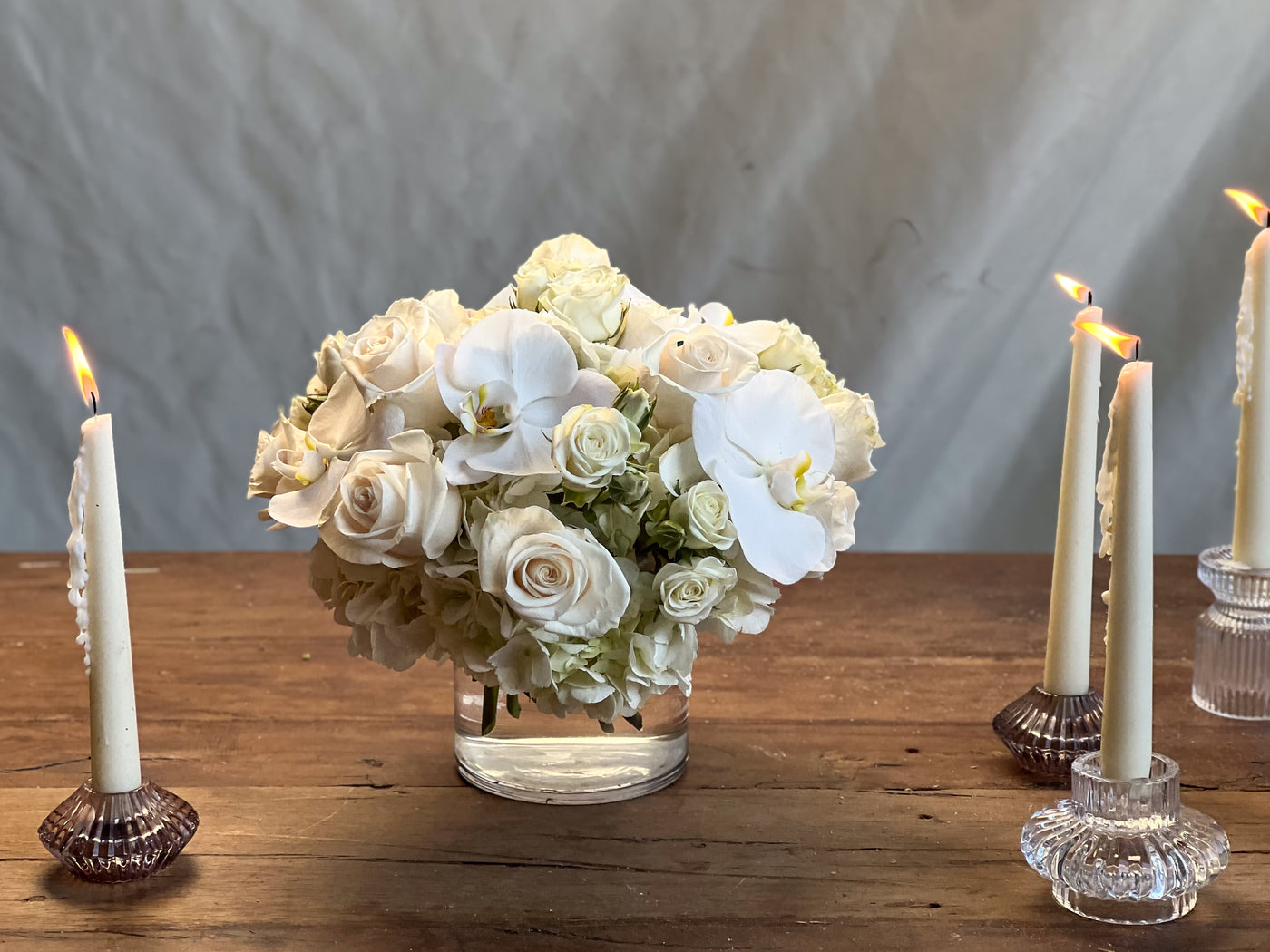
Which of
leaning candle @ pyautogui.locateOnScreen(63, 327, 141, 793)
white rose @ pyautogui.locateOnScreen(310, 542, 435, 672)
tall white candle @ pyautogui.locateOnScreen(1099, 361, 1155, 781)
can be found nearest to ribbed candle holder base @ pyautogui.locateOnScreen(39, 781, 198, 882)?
leaning candle @ pyautogui.locateOnScreen(63, 327, 141, 793)

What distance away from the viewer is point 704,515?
25.2 inches

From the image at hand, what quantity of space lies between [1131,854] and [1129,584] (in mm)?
135

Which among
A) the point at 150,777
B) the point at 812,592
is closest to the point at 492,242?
the point at 812,592

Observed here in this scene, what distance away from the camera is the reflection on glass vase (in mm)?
758

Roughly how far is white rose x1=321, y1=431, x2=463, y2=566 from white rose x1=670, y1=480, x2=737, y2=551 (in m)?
0.11

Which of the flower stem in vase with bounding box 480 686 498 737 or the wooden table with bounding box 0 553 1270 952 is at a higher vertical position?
the flower stem in vase with bounding box 480 686 498 737

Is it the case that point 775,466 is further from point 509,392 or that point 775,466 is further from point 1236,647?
point 1236,647

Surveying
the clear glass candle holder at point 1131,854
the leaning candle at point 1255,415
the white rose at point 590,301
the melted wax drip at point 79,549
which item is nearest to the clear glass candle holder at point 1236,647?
the leaning candle at point 1255,415

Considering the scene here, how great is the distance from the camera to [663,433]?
2.24ft

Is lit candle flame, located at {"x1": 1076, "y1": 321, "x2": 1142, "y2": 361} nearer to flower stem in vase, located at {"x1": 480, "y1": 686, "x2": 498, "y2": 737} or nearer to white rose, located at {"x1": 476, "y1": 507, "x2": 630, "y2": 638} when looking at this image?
white rose, located at {"x1": 476, "y1": 507, "x2": 630, "y2": 638}

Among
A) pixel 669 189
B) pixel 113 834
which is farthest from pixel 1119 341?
pixel 669 189

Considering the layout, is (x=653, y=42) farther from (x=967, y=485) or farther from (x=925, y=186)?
(x=967, y=485)

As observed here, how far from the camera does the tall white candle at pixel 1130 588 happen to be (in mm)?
581

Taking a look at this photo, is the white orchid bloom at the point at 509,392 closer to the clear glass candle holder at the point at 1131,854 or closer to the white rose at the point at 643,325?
the white rose at the point at 643,325
